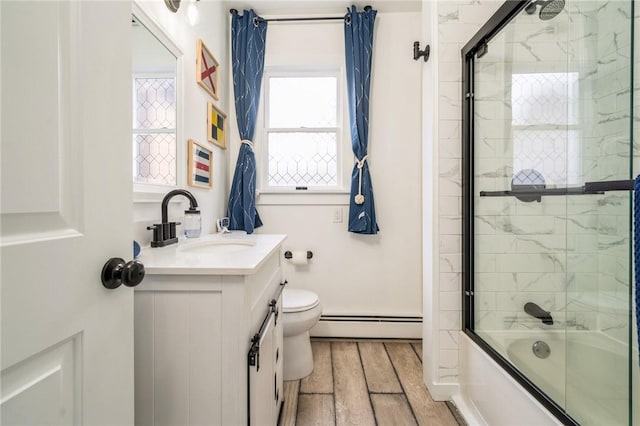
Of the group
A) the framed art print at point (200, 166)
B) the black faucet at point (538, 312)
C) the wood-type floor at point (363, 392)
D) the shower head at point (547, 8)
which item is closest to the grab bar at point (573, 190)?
the black faucet at point (538, 312)

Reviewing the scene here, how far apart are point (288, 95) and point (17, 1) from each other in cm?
219

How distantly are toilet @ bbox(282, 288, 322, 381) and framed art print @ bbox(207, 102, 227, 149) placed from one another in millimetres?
1189

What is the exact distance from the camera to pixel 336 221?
232 centimetres

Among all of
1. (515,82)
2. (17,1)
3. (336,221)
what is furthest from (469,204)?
(17,1)

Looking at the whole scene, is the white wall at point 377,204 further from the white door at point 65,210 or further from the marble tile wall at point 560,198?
the white door at point 65,210

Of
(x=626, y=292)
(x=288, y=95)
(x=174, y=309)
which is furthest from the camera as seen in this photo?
(x=288, y=95)

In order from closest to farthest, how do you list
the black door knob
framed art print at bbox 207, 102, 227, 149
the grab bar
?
the black door knob < the grab bar < framed art print at bbox 207, 102, 227, 149

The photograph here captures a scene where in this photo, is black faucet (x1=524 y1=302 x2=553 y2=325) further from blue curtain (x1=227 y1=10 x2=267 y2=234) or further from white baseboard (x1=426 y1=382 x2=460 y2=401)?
blue curtain (x1=227 y1=10 x2=267 y2=234)

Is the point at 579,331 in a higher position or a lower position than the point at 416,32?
lower

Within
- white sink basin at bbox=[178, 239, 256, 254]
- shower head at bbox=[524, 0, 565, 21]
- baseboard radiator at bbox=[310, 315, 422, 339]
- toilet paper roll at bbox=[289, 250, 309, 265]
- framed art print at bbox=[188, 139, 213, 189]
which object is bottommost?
baseboard radiator at bbox=[310, 315, 422, 339]

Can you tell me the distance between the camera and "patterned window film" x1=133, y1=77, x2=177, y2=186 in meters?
1.19

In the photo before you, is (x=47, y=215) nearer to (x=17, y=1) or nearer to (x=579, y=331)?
(x=17, y=1)

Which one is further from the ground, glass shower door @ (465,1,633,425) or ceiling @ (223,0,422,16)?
ceiling @ (223,0,422,16)

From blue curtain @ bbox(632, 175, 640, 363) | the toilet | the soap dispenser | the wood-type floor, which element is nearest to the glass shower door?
blue curtain @ bbox(632, 175, 640, 363)
